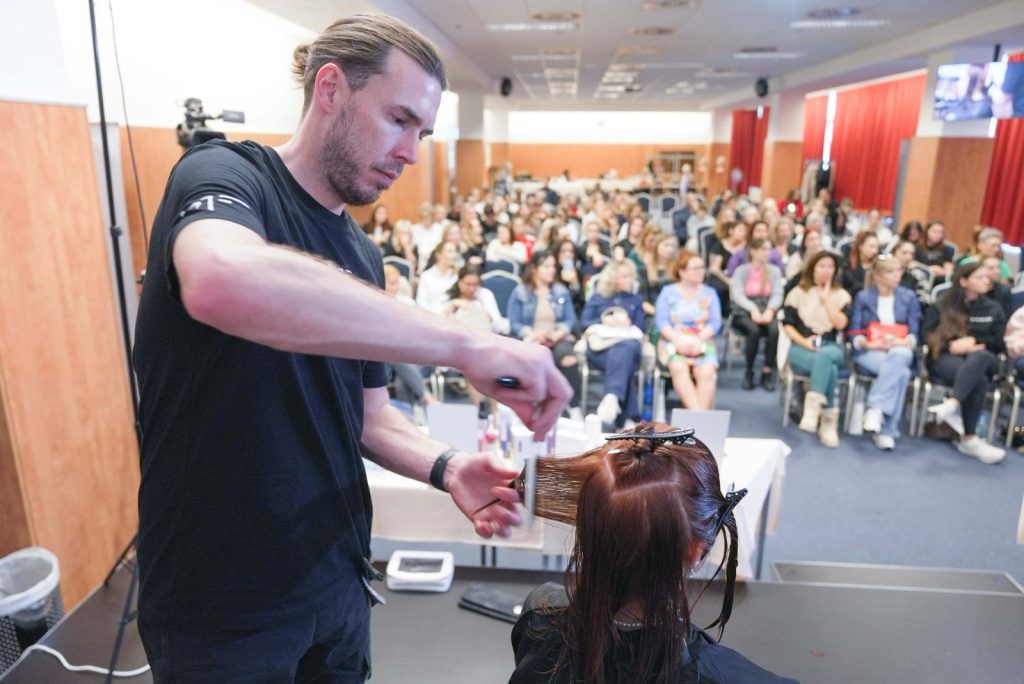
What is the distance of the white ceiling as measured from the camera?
667 cm

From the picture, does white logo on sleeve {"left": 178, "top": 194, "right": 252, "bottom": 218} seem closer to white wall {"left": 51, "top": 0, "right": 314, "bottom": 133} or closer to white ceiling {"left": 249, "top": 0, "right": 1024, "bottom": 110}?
white wall {"left": 51, "top": 0, "right": 314, "bottom": 133}

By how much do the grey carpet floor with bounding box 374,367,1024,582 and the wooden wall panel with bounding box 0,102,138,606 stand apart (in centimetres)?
125

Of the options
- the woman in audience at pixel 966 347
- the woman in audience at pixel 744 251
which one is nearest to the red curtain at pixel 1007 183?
the woman in audience at pixel 744 251

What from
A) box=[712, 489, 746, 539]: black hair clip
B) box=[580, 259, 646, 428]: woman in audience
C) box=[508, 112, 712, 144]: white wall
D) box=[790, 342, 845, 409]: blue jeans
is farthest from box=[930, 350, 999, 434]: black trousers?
box=[508, 112, 712, 144]: white wall

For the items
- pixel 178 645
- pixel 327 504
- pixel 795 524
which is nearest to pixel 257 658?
pixel 178 645

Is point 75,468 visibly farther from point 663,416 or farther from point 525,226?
point 525,226

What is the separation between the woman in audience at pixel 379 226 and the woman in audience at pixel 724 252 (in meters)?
3.59

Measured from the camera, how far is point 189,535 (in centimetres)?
89

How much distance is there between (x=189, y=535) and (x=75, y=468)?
7.14 feet

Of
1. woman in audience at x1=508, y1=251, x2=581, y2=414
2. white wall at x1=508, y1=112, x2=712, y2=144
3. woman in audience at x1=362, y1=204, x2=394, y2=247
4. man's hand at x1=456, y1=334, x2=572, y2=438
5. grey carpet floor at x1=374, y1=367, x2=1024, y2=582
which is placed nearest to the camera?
man's hand at x1=456, y1=334, x2=572, y2=438

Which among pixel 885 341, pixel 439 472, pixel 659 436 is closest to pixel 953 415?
pixel 885 341

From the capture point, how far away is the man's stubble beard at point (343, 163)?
92cm

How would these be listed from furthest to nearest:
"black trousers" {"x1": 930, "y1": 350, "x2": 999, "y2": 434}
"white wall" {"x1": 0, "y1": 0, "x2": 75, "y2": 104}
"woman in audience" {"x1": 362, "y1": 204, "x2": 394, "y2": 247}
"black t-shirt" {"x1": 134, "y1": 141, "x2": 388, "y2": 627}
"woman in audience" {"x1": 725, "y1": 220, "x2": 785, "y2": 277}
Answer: "woman in audience" {"x1": 362, "y1": 204, "x2": 394, "y2": 247}, "woman in audience" {"x1": 725, "y1": 220, "x2": 785, "y2": 277}, "black trousers" {"x1": 930, "y1": 350, "x2": 999, "y2": 434}, "white wall" {"x1": 0, "y1": 0, "x2": 75, "y2": 104}, "black t-shirt" {"x1": 134, "y1": 141, "x2": 388, "y2": 627}

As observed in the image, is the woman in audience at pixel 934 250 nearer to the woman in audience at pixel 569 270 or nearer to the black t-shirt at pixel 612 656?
the woman in audience at pixel 569 270
